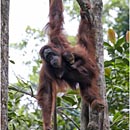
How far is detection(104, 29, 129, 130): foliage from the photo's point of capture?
313cm

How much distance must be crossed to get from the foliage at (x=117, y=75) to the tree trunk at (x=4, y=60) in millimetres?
1510

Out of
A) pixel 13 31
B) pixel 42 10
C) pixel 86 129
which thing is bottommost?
pixel 86 129

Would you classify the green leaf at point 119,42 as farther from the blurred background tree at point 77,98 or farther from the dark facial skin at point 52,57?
the dark facial skin at point 52,57

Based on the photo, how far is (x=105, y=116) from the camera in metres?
2.21

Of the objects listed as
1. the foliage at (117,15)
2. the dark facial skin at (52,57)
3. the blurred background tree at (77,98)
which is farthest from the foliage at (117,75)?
the foliage at (117,15)

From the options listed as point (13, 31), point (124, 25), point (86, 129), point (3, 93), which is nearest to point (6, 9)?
Result: point (3, 93)

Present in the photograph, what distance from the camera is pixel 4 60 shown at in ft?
5.33

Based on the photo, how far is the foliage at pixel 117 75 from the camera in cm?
313

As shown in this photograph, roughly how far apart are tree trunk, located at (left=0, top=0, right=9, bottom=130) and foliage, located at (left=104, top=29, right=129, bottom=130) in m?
1.51

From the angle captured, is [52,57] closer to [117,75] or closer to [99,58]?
[99,58]

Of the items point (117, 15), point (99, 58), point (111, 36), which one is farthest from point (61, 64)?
point (117, 15)

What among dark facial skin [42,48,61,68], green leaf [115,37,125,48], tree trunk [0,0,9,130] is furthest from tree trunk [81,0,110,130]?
green leaf [115,37,125,48]

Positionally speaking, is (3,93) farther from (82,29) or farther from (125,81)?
(125,81)

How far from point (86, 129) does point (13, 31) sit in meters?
4.98
